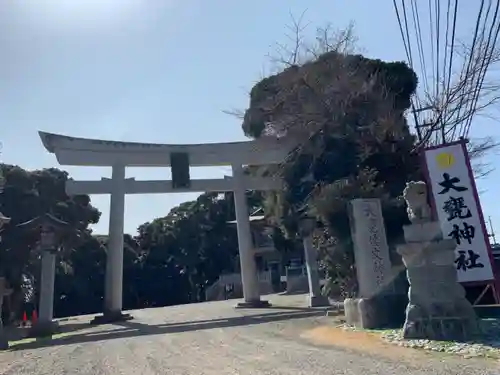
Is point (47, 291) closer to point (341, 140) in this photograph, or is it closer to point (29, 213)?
point (341, 140)

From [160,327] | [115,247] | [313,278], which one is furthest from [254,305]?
[115,247]

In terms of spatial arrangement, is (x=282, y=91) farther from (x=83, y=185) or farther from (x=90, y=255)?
(x=90, y=255)

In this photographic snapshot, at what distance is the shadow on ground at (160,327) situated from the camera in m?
12.8

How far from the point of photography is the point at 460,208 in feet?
33.2

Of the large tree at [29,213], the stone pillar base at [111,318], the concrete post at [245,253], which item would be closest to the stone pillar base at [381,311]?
the concrete post at [245,253]

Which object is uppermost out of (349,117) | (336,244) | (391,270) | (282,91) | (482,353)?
(282,91)

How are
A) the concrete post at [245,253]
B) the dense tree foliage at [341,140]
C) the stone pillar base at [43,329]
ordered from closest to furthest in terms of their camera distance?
the dense tree foliage at [341,140]
the stone pillar base at [43,329]
the concrete post at [245,253]

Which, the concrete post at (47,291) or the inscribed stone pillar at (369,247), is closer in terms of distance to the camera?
the inscribed stone pillar at (369,247)

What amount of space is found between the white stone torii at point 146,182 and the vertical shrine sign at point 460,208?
7.73m

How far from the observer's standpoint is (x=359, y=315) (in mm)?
10812

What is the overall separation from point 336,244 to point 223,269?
2534 cm

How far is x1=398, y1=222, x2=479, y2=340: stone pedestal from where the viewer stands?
27.6ft

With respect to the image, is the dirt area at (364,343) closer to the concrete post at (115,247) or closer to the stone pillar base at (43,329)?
the stone pillar base at (43,329)

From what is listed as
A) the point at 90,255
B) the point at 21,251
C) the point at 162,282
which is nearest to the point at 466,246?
the point at 21,251
